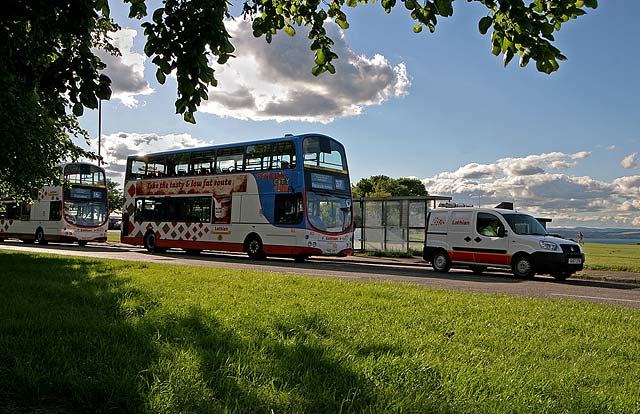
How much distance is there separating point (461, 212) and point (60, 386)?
15.5m

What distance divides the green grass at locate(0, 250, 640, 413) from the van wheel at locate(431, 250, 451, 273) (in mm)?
9852

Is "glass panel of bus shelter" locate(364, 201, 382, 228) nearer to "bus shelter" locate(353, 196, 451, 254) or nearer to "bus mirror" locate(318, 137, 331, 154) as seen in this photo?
"bus shelter" locate(353, 196, 451, 254)

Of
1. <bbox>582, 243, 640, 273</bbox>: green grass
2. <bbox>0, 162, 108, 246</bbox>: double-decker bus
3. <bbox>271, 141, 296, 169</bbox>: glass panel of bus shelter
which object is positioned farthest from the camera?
<bbox>0, 162, 108, 246</bbox>: double-decker bus

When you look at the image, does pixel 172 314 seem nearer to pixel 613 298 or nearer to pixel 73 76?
pixel 73 76

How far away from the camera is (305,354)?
473cm

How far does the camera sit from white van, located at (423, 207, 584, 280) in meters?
16.3

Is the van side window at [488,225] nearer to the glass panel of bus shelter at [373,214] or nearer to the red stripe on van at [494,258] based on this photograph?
the red stripe on van at [494,258]

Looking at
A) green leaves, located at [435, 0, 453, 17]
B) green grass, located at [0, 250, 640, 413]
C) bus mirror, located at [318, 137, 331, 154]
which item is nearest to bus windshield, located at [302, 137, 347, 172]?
bus mirror, located at [318, 137, 331, 154]

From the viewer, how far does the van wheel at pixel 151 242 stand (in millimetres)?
26469

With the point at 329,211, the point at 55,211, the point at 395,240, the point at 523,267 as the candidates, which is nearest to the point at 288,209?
the point at 329,211

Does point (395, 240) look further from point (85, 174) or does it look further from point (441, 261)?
point (85, 174)

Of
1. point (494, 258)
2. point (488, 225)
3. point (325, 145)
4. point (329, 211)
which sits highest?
point (325, 145)

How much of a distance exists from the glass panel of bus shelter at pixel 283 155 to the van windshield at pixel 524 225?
8.00 metres

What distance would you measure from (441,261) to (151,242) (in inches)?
574
